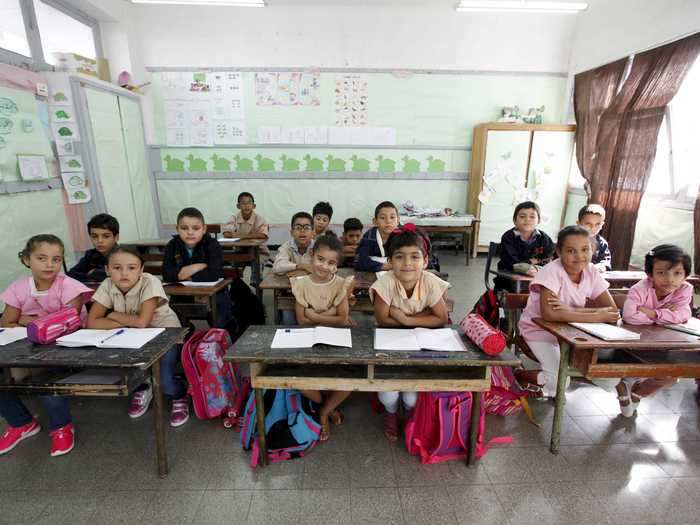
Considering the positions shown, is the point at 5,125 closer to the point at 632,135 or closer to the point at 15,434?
the point at 15,434

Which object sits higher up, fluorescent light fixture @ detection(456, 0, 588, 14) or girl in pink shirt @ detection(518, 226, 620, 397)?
fluorescent light fixture @ detection(456, 0, 588, 14)

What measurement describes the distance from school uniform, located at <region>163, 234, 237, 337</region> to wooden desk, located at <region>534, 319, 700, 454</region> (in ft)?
6.30

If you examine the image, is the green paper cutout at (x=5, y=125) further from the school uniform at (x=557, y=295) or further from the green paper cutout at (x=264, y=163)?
the school uniform at (x=557, y=295)

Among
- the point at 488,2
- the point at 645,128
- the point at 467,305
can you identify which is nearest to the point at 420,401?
the point at 467,305

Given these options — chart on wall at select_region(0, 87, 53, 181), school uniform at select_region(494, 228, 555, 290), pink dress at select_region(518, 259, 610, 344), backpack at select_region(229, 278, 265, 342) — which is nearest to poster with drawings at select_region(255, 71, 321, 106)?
chart on wall at select_region(0, 87, 53, 181)

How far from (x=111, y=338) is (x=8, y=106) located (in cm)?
298

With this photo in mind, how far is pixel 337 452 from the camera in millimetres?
1698

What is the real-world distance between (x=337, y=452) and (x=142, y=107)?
5494 mm

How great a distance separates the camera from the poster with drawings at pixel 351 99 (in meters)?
5.27

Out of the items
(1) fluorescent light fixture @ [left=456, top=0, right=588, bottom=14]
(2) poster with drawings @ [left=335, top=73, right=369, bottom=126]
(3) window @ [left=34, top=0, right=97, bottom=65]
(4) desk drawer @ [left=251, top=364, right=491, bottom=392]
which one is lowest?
(4) desk drawer @ [left=251, top=364, right=491, bottom=392]

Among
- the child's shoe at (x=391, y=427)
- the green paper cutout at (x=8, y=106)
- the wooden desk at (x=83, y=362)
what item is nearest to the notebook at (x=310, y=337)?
the wooden desk at (x=83, y=362)

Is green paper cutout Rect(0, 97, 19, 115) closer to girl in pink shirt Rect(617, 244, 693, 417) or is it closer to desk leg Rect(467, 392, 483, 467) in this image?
desk leg Rect(467, 392, 483, 467)

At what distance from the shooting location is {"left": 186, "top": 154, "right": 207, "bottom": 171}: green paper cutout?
5.48 meters

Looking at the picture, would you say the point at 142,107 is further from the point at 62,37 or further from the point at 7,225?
the point at 7,225
